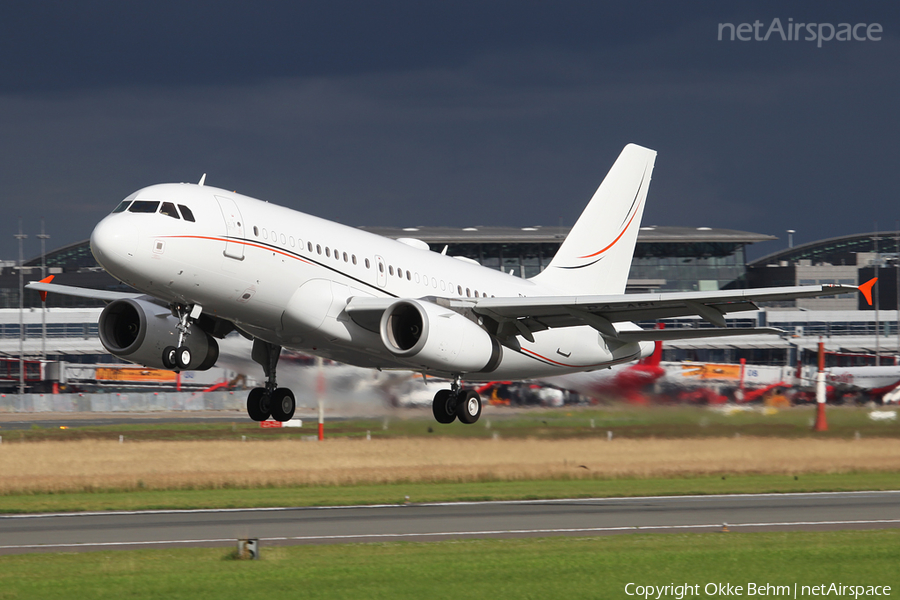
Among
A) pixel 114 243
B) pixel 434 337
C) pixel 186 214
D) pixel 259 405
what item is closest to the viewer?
pixel 114 243

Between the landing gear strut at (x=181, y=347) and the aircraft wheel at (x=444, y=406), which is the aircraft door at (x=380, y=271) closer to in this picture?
the aircraft wheel at (x=444, y=406)

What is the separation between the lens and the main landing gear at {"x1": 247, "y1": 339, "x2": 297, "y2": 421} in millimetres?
32750

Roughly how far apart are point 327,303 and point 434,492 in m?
16.8

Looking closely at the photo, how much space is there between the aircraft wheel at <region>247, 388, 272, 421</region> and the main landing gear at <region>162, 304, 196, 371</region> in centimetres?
438

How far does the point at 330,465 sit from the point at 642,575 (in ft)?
98.3

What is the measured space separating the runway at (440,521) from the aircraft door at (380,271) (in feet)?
23.3

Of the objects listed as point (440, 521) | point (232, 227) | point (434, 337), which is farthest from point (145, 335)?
point (440, 521)

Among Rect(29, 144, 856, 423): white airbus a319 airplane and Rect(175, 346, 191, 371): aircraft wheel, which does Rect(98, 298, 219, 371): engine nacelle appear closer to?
Rect(29, 144, 856, 423): white airbus a319 airplane

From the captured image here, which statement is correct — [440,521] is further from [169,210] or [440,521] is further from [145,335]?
[169,210]

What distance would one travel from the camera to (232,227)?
26516mm

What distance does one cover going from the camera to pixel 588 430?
5547 centimetres

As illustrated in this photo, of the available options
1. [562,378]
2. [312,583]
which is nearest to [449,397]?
[312,583]

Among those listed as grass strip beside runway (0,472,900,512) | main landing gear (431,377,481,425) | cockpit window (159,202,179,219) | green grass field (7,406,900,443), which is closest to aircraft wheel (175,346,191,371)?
cockpit window (159,202,179,219)

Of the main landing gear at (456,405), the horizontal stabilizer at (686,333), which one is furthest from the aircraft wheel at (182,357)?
the horizontal stabilizer at (686,333)
